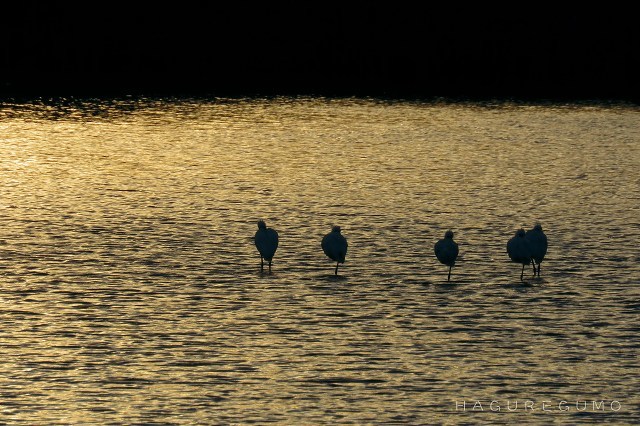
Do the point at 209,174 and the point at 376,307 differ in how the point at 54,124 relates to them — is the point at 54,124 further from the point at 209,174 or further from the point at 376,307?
the point at 376,307

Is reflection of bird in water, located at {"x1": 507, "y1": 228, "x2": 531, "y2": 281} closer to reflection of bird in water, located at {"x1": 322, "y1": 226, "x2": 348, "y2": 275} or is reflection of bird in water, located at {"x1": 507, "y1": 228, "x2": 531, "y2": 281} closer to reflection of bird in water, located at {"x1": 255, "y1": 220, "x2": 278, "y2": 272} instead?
reflection of bird in water, located at {"x1": 322, "y1": 226, "x2": 348, "y2": 275}

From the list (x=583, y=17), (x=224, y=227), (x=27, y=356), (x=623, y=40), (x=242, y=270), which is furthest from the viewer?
(x=583, y=17)

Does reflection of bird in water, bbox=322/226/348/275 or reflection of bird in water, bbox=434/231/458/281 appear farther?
reflection of bird in water, bbox=322/226/348/275

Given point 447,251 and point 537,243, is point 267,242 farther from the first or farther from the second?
point 537,243

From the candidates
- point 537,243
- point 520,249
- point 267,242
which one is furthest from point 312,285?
point 537,243

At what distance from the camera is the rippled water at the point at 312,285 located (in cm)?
1691

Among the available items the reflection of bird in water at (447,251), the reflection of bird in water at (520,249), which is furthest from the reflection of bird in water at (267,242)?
the reflection of bird in water at (520,249)

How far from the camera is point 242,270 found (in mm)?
23484

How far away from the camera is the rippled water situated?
55.5 ft

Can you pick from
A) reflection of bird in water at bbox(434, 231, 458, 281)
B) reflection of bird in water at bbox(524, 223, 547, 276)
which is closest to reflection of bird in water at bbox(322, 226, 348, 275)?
reflection of bird in water at bbox(434, 231, 458, 281)

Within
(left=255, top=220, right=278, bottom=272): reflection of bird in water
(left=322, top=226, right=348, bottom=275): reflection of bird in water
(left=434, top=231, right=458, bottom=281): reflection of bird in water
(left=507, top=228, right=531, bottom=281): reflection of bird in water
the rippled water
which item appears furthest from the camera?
(left=255, top=220, right=278, bottom=272): reflection of bird in water

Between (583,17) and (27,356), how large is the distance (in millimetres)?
73647

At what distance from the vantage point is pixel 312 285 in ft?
73.4

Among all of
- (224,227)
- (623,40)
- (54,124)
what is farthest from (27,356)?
(623,40)
